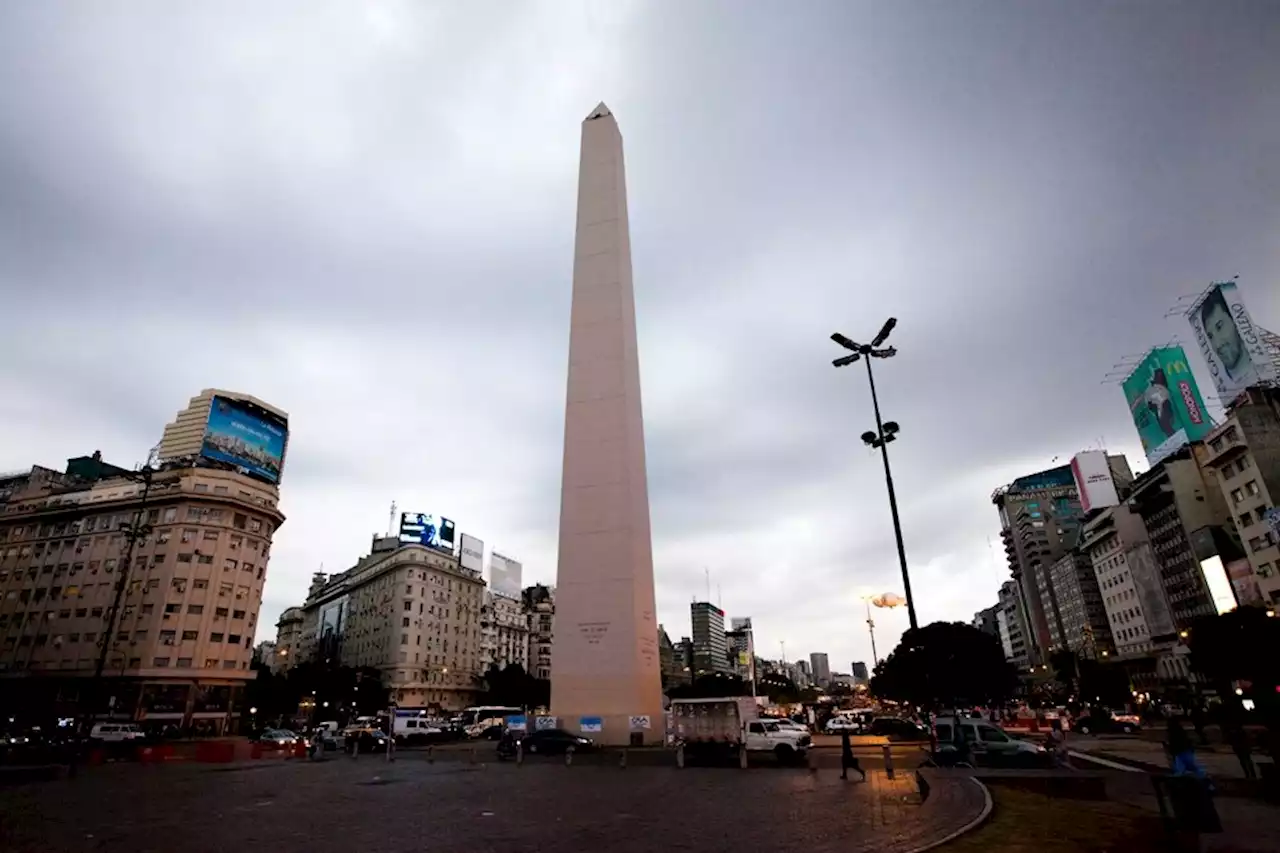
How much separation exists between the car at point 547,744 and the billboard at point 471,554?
3050 inches

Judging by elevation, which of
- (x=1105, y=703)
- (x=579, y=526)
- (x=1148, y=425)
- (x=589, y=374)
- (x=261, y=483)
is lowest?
(x=1105, y=703)

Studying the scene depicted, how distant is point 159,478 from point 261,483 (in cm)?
988

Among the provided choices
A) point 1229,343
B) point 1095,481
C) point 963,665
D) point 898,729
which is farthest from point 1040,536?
point 898,729

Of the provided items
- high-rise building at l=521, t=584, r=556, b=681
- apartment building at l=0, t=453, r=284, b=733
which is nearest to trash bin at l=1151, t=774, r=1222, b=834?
apartment building at l=0, t=453, r=284, b=733

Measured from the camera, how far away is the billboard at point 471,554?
106150 millimetres

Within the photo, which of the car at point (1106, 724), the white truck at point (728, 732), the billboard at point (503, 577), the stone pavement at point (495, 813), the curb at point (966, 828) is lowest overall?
the car at point (1106, 724)

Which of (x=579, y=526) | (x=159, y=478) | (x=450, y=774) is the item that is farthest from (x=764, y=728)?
(x=159, y=478)

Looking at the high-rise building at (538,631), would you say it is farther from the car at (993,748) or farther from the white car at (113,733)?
the car at (993,748)

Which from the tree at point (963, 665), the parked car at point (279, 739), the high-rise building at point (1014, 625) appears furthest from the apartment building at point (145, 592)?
the high-rise building at point (1014, 625)

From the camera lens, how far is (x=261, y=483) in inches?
2825

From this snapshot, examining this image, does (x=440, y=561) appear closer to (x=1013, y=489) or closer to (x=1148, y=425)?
(x=1148, y=425)

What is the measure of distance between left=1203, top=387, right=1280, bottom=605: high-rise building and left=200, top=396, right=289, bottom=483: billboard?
9577cm

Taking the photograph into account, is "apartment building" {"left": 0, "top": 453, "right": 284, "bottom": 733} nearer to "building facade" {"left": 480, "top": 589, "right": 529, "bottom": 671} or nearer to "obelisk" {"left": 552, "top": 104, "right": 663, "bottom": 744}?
"building facade" {"left": 480, "top": 589, "right": 529, "bottom": 671}

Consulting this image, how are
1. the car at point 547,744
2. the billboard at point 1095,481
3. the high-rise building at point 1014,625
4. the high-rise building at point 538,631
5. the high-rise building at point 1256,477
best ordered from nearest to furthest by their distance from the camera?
the car at point 547,744 → the high-rise building at point 1256,477 → the billboard at point 1095,481 → the high-rise building at point 538,631 → the high-rise building at point 1014,625
